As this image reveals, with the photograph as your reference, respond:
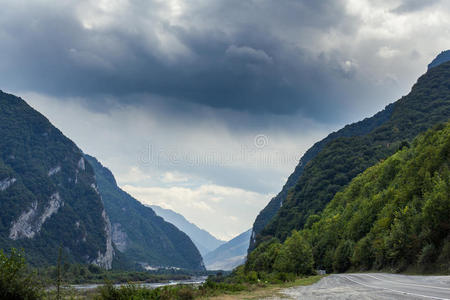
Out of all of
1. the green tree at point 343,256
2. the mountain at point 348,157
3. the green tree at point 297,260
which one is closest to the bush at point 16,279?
the green tree at point 297,260

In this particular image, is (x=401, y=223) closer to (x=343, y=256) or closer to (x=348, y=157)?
(x=343, y=256)

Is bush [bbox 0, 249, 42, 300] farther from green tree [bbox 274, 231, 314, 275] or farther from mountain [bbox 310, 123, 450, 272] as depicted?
green tree [bbox 274, 231, 314, 275]

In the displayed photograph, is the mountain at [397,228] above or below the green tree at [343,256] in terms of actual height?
above

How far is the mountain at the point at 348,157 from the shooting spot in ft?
444

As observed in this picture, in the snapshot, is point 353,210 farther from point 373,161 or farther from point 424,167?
point 373,161

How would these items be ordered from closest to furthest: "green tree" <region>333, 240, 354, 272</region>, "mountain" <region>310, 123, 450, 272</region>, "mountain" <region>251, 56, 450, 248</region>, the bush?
the bush, "mountain" <region>310, 123, 450, 272</region>, "green tree" <region>333, 240, 354, 272</region>, "mountain" <region>251, 56, 450, 248</region>

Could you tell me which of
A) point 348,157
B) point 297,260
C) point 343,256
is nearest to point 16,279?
point 297,260

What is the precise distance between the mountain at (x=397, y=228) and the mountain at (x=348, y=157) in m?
44.5

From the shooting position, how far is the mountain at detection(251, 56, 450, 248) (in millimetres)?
135250

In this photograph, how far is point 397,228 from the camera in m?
42.1

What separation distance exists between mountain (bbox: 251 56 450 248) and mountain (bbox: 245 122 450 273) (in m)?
44.5

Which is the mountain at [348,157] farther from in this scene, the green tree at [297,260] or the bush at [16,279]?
the bush at [16,279]

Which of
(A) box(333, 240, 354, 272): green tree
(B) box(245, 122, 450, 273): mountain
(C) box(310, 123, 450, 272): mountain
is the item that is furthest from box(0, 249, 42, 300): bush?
(A) box(333, 240, 354, 272): green tree

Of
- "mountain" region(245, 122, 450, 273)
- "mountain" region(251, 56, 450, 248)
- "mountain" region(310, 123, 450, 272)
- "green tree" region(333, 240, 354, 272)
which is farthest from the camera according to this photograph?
"mountain" region(251, 56, 450, 248)
